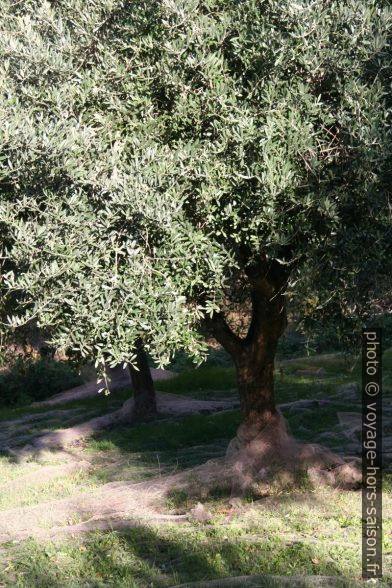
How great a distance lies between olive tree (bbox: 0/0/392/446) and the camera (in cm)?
1026

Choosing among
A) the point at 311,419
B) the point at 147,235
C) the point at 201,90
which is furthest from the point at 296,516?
the point at 311,419

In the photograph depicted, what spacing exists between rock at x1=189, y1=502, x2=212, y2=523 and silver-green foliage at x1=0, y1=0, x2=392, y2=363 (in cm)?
393

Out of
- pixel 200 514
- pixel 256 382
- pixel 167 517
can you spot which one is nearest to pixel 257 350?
pixel 256 382

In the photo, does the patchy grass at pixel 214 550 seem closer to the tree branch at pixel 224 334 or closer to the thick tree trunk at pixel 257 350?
the thick tree trunk at pixel 257 350

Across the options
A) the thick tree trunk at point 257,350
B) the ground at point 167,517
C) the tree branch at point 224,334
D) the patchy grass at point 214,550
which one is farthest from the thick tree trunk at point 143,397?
the patchy grass at point 214,550

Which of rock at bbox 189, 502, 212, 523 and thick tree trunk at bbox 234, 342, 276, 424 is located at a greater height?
thick tree trunk at bbox 234, 342, 276, 424

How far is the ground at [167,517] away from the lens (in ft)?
37.3

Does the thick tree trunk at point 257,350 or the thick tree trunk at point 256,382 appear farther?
the thick tree trunk at point 256,382

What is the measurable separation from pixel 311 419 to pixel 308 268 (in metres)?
12.0

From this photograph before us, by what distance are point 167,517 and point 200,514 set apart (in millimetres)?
660

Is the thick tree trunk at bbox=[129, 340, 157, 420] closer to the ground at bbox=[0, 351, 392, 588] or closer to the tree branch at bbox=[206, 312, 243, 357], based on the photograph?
the ground at bbox=[0, 351, 392, 588]

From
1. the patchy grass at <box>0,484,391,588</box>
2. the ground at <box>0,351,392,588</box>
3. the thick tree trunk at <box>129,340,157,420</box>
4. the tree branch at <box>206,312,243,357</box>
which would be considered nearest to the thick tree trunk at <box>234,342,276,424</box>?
the tree branch at <box>206,312,243,357</box>

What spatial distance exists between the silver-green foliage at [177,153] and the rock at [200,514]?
12.9 feet

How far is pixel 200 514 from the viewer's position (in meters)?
13.8
